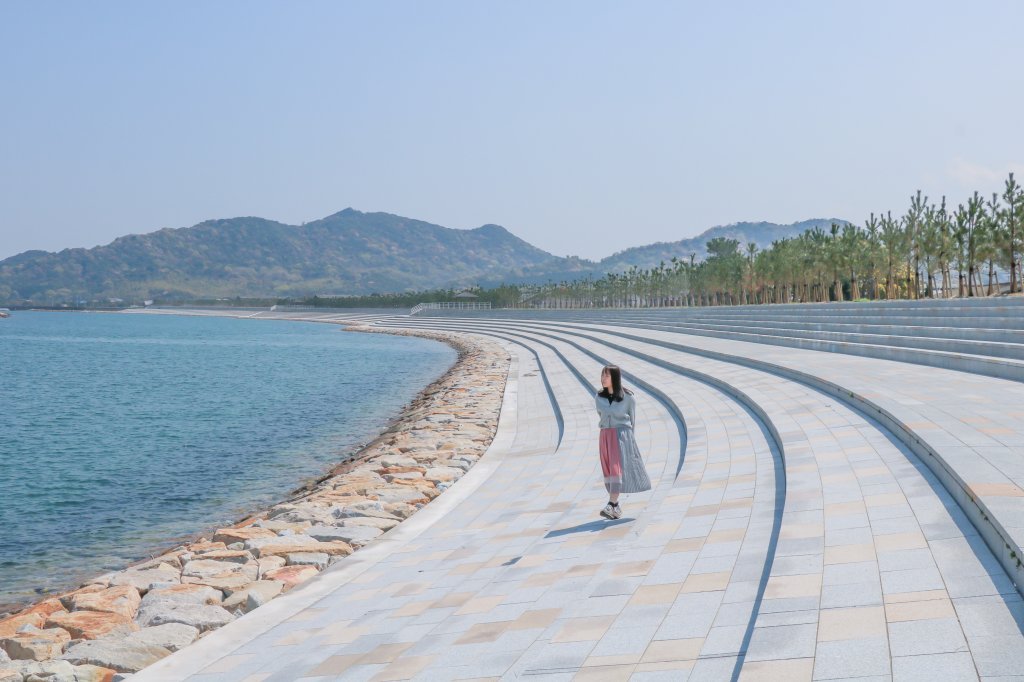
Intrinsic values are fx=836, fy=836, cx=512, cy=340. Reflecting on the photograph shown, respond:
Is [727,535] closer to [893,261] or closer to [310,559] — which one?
[310,559]

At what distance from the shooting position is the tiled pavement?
14.9 feet

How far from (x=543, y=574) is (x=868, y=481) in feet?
10.2

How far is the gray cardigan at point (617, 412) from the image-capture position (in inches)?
354

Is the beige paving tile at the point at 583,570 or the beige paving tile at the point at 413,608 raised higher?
the beige paving tile at the point at 583,570

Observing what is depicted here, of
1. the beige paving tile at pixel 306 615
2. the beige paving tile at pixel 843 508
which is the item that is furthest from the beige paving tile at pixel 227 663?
the beige paving tile at pixel 843 508

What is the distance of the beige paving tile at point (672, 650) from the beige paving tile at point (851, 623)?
2.35 ft

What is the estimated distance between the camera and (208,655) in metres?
6.75

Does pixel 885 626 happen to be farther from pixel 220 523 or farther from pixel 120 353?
pixel 120 353

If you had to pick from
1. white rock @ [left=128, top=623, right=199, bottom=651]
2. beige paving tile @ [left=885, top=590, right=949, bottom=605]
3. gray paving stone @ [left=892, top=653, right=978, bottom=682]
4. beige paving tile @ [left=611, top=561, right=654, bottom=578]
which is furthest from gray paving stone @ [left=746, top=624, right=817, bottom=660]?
white rock @ [left=128, top=623, right=199, bottom=651]

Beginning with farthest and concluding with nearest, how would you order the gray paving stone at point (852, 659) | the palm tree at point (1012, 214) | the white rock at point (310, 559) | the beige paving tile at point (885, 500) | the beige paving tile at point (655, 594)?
the palm tree at point (1012, 214) < the white rock at point (310, 559) < the beige paving tile at point (885, 500) < the beige paving tile at point (655, 594) < the gray paving stone at point (852, 659)

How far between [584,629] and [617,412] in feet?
12.1

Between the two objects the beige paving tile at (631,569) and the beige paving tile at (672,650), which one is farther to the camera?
the beige paving tile at (631,569)

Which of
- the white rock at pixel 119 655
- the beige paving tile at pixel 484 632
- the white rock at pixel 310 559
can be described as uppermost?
the beige paving tile at pixel 484 632

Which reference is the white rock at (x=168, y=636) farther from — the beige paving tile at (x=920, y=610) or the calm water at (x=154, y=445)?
the beige paving tile at (x=920, y=610)
